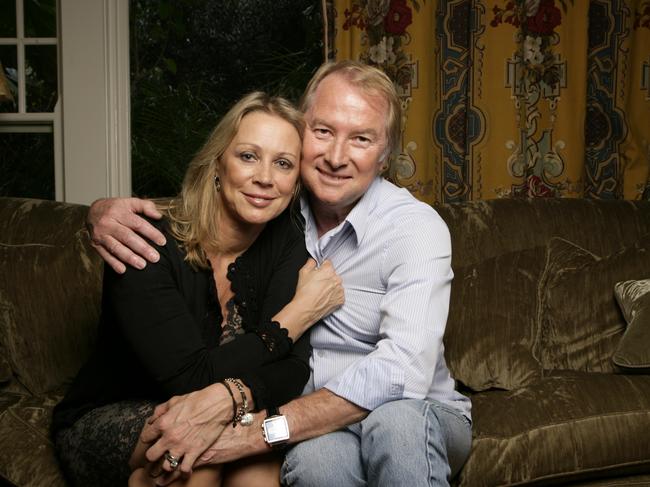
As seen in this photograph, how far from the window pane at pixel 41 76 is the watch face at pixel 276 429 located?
2.33 meters

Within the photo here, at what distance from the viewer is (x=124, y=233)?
1.66 metres

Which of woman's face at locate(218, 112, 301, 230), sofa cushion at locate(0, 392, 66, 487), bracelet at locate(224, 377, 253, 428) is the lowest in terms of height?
sofa cushion at locate(0, 392, 66, 487)

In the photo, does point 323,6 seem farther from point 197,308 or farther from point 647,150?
point 197,308

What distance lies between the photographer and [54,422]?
1802mm

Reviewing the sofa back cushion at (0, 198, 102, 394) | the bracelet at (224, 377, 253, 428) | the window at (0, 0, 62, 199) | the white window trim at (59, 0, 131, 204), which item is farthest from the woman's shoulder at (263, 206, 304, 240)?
the window at (0, 0, 62, 199)

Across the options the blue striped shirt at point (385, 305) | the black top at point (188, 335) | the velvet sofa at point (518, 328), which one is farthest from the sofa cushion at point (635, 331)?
the black top at point (188, 335)

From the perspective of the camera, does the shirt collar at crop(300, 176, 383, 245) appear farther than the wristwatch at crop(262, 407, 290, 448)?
Yes

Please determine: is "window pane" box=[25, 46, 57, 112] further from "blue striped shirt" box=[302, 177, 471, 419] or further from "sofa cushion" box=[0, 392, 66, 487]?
"blue striped shirt" box=[302, 177, 471, 419]

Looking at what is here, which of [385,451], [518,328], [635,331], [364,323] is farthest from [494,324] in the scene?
[385,451]

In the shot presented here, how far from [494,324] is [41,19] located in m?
2.43

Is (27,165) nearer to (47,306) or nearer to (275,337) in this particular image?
(47,306)

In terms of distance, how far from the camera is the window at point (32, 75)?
11.0ft

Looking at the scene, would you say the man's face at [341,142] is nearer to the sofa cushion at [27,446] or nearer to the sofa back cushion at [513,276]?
the sofa back cushion at [513,276]

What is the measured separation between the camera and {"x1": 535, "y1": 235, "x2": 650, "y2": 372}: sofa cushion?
97.5 inches
